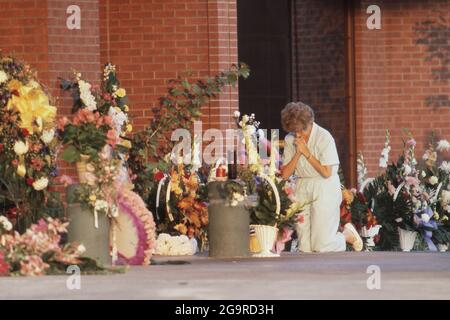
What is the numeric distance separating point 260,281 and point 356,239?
17.2ft

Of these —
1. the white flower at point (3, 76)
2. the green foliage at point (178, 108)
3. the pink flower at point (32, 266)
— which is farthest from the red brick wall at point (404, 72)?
the pink flower at point (32, 266)

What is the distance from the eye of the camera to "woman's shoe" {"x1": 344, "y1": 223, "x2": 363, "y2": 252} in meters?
16.8

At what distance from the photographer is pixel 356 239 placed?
1681cm

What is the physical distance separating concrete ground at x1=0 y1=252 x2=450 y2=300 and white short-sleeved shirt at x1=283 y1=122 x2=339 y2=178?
1.63 m

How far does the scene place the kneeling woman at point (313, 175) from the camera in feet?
51.8

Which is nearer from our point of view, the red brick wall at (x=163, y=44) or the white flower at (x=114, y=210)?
the white flower at (x=114, y=210)

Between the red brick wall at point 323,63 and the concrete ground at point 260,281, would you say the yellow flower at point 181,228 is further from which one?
the red brick wall at point 323,63

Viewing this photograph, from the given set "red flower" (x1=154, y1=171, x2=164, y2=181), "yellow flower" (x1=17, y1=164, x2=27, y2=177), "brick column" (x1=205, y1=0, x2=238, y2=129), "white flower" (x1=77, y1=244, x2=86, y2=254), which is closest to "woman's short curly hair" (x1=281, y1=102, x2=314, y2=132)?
"red flower" (x1=154, y1=171, x2=164, y2=181)

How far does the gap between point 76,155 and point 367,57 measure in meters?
10.0

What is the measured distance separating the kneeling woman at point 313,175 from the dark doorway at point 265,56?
6.67m

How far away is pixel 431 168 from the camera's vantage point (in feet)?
63.9

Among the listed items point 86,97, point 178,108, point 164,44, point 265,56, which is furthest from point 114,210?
point 265,56

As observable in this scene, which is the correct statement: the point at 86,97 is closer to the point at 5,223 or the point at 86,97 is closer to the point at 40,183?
the point at 40,183

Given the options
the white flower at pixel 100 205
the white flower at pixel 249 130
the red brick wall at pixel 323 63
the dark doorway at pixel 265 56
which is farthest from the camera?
the red brick wall at pixel 323 63
